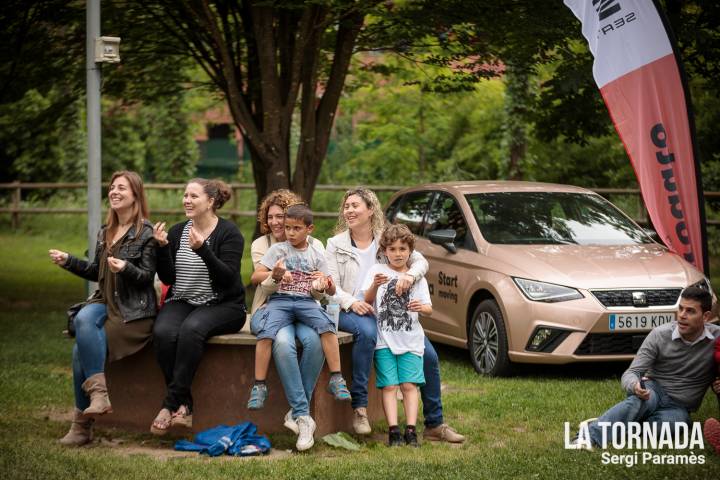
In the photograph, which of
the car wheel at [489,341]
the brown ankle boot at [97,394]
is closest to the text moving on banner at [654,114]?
the car wheel at [489,341]

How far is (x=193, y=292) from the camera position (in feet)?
24.5

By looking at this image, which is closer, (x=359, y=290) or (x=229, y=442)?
(x=229, y=442)

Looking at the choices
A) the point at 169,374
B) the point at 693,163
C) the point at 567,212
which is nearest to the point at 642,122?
the point at 693,163

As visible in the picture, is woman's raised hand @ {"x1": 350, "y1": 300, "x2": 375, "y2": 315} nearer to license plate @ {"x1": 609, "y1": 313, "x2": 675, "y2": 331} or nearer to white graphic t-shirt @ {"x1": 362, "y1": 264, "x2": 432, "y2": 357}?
white graphic t-shirt @ {"x1": 362, "y1": 264, "x2": 432, "y2": 357}

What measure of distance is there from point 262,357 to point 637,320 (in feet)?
11.7

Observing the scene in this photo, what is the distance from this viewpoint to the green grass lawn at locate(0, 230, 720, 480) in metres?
6.40

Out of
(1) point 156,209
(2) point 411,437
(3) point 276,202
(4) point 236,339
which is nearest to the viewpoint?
(2) point 411,437

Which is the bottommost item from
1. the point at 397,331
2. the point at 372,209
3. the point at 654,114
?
the point at 397,331

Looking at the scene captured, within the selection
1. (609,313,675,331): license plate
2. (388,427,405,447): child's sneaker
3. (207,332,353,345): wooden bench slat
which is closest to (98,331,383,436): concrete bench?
(207,332,353,345): wooden bench slat

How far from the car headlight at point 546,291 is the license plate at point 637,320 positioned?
0.34 meters

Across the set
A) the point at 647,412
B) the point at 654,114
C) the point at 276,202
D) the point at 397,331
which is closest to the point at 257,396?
the point at 397,331

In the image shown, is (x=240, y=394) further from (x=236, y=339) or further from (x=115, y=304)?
(x=115, y=304)

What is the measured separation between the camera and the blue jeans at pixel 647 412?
7.08m

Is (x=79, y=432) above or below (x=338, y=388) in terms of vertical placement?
below
